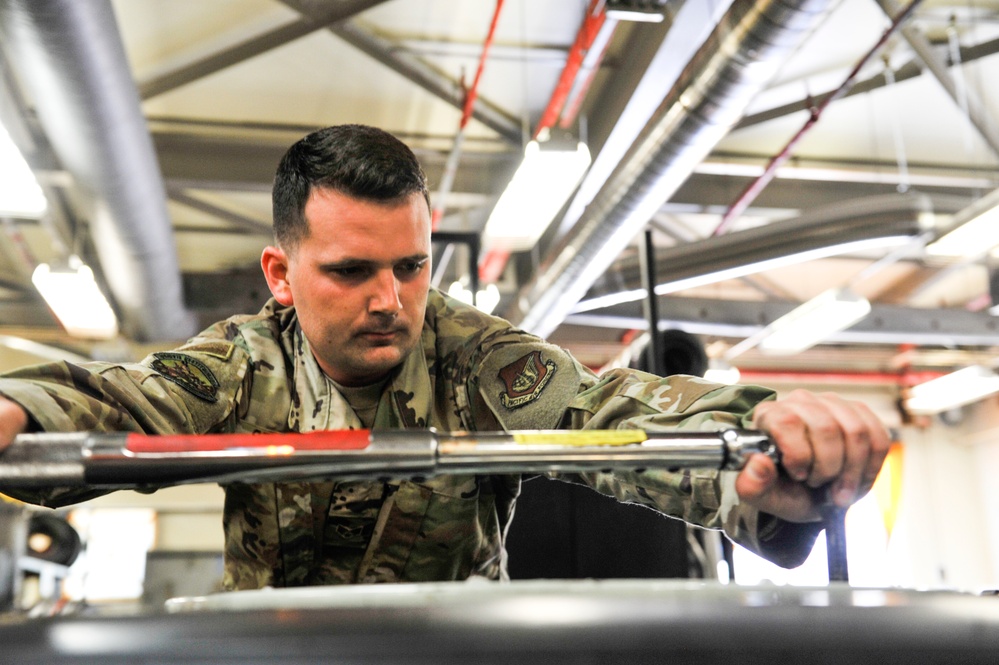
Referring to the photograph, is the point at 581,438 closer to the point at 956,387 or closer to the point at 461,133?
the point at 461,133

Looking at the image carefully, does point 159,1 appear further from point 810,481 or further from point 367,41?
point 810,481

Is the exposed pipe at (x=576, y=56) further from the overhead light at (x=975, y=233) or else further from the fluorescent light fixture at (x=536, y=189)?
the overhead light at (x=975, y=233)

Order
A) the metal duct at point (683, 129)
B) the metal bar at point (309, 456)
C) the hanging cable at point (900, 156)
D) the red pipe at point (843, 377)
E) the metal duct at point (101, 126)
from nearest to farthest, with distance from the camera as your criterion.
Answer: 1. the metal bar at point (309, 456)
2. the metal duct at point (101, 126)
3. the metal duct at point (683, 129)
4. the hanging cable at point (900, 156)
5. the red pipe at point (843, 377)

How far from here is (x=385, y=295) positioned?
4.05 feet

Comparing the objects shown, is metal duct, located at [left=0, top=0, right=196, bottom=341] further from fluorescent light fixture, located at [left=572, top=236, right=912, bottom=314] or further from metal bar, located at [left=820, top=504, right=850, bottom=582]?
metal bar, located at [left=820, top=504, right=850, bottom=582]

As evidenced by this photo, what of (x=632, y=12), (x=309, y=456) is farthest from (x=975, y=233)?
(x=309, y=456)

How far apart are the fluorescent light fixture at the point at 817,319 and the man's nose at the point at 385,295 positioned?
13.4 ft

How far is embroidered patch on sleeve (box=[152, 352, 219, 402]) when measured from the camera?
1.18 meters

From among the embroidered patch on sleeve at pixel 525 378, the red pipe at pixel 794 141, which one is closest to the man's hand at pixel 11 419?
the embroidered patch on sleeve at pixel 525 378

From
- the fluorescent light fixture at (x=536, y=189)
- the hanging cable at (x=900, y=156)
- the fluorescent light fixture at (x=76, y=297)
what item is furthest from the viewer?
the hanging cable at (x=900, y=156)

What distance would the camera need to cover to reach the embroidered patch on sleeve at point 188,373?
118cm

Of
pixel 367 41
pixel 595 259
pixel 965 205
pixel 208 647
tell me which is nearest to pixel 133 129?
pixel 367 41

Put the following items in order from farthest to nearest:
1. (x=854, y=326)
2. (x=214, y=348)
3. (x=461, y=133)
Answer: (x=854, y=326), (x=461, y=133), (x=214, y=348)

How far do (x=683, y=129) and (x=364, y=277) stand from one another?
223 cm
